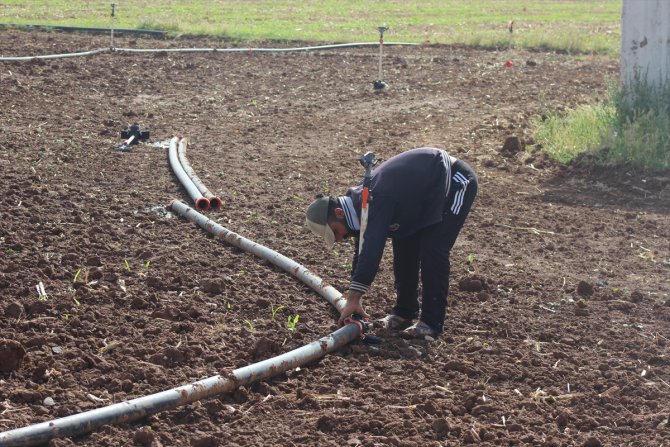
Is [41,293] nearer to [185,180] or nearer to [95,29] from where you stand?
[185,180]

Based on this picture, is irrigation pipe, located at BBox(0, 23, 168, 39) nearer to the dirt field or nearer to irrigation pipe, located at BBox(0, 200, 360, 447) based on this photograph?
the dirt field

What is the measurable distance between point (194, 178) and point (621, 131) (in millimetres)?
5265

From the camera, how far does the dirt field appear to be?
19.1 ft

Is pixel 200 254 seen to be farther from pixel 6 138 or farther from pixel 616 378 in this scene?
pixel 6 138

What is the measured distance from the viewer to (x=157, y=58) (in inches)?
743

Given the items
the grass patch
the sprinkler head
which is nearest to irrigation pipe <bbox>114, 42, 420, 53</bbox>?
the sprinkler head

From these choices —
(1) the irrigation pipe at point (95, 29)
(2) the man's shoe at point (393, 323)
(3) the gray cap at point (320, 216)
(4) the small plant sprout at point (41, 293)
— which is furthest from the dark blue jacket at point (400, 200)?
(1) the irrigation pipe at point (95, 29)

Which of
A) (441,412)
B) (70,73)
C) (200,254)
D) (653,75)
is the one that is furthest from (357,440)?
(70,73)

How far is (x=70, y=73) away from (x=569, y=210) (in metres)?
Answer: 9.45

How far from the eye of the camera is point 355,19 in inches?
1177

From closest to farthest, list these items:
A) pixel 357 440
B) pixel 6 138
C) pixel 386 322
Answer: pixel 357 440 → pixel 386 322 → pixel 6 138

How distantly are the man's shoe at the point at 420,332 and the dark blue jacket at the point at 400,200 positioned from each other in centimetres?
63

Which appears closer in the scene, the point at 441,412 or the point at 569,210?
the point at 441,412

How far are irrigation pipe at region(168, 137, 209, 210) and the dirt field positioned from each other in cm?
16
